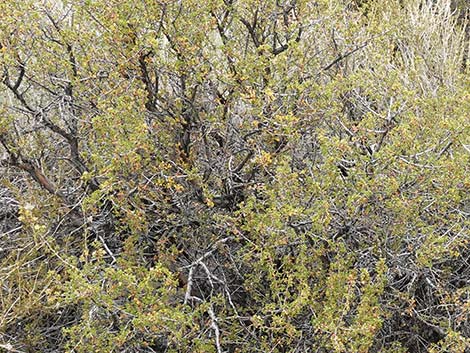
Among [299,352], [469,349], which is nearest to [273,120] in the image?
[299,352]

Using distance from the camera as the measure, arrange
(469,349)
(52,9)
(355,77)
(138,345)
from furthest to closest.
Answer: (52,9) → (355,77) → (469,349) → (138,345)

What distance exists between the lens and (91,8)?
306 centimetres

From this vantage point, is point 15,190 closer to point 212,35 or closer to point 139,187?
point 139,187

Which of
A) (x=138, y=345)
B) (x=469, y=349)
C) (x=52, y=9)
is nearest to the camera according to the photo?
(x=138, y=345)

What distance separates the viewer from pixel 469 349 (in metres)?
2.89

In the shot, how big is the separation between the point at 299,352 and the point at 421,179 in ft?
3.47

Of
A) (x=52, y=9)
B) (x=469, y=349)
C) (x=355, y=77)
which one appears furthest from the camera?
(x=52, y=9)

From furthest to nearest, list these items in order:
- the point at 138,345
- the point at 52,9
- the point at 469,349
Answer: the point at 52,9, the point at 469,349, the point at 138,345

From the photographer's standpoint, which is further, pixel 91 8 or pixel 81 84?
pixel 81 84

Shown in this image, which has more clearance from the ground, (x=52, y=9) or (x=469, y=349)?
(x=52, y=9)

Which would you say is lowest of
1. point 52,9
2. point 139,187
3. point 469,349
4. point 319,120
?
point 469,349

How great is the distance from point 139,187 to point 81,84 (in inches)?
29.2

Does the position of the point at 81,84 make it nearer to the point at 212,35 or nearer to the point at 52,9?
the point at 52,9

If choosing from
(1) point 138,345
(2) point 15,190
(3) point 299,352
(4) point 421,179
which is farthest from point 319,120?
(2) point 15,190
